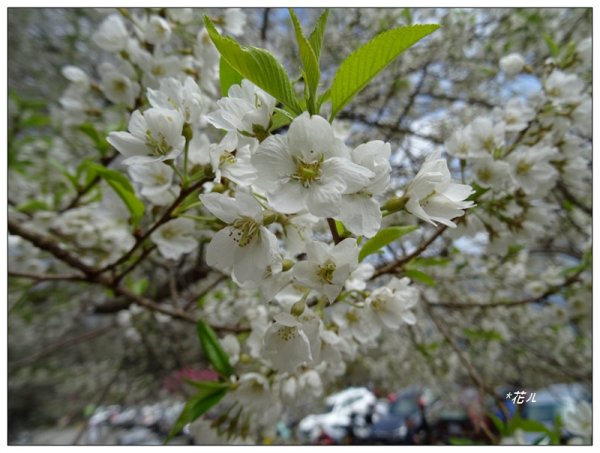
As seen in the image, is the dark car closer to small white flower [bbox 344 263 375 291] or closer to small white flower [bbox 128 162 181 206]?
small white flower [bbox 344 263 375 291]

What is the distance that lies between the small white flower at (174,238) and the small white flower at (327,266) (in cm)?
51

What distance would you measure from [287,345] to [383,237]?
1.01ft

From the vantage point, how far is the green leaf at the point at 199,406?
43.4 inches

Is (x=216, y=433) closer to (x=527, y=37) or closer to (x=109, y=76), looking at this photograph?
(x=109, y=76)

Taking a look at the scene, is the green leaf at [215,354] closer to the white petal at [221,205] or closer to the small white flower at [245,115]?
the white petal at [221,205]

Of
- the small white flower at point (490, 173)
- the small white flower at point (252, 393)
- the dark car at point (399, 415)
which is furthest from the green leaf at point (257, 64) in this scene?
the dark car at point (399, 415)

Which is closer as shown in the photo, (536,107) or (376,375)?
(536,107)

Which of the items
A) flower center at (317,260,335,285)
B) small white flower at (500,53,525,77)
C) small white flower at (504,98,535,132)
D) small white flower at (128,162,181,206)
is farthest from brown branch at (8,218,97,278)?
small white flower at (500,53,525,77)

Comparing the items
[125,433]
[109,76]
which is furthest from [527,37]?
[125,433]

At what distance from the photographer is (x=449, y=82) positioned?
3.69m

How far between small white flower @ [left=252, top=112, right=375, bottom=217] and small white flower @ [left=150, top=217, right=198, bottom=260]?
0.54 m

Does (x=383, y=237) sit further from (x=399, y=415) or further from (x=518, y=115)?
(x=399, y=415)

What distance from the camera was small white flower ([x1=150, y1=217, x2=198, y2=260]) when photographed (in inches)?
45.5

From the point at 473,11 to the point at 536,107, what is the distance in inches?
87.3
